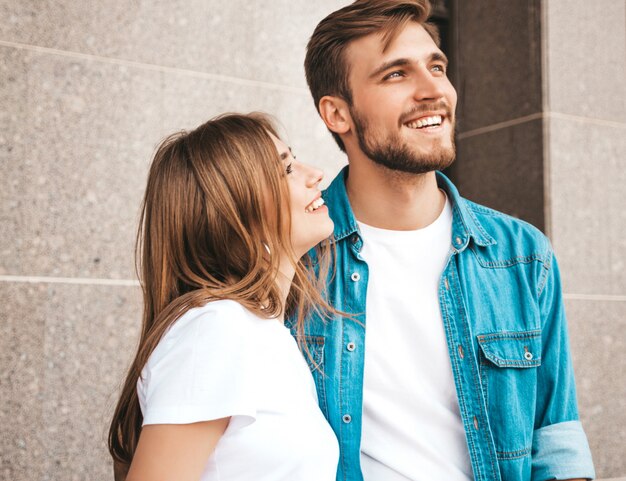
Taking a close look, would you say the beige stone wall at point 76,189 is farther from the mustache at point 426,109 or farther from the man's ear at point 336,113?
the mustache at point 426,109

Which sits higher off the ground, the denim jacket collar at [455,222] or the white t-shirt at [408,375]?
the denim jacket collar at [455,222]

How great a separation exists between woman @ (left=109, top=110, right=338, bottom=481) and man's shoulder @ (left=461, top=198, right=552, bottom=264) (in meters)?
0.64

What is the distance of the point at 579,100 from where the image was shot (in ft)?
13.5

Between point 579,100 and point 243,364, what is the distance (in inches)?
114

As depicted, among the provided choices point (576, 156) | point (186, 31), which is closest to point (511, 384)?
point (576, 156)

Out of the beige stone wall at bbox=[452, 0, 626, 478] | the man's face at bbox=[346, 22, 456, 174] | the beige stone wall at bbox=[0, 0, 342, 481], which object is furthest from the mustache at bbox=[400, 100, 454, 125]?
the beige stone wall at bbox=[452, 0, 626, 478]

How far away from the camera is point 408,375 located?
2.47 meters

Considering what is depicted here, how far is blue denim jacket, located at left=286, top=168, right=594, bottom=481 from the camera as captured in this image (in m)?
2.43

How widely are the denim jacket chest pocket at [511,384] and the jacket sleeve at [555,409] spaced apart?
0.14ft

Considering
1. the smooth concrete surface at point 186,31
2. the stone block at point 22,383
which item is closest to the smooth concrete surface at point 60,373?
the stone block at point 22,383

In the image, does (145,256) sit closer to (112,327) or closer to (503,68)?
(112,327)

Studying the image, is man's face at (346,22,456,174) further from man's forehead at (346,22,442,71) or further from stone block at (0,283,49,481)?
stone block at (0,283,49,481)

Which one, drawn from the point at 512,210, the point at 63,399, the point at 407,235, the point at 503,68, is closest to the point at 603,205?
the point at 512,210

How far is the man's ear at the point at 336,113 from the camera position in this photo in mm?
2902
